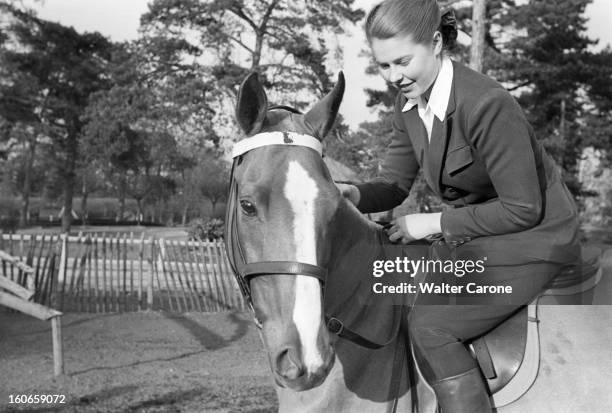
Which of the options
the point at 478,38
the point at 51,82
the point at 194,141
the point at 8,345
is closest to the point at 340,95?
the point at 8,345

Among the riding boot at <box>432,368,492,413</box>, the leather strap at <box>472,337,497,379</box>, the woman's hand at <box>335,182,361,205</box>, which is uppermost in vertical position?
the woman's hand at <box>335,182,361,205</box>

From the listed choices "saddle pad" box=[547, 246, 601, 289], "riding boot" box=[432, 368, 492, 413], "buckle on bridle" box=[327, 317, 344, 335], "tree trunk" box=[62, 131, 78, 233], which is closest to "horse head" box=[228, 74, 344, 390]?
"buckle on bridle" box=[327, 317, 344, 335]

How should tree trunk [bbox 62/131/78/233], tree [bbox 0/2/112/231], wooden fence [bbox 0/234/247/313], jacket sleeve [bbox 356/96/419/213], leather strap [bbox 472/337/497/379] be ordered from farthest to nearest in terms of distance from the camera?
1. tree trunk [bbox 62/131/78/233]
2. tree [bbox 0/2/112/231]
3. wooden fence [bbox 0/234/247/313]
4. jacket sleeve [bbox 356/96/419/213]
5. leather strap [bbox 472/337/497/379]

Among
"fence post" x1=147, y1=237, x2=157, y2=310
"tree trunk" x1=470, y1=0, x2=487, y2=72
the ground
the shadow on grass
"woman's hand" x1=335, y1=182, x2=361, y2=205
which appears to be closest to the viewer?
"woman's hand" x1=335, y1=182, x2=361, y2=205

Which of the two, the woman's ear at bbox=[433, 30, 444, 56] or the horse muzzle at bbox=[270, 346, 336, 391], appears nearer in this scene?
the horse muzzle at bbox=[270, 346, 336, 391]

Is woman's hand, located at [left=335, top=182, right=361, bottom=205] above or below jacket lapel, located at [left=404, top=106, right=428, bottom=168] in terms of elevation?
below

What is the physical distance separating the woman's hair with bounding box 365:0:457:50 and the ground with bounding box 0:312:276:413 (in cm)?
567

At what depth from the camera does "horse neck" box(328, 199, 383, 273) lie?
2.14 metres

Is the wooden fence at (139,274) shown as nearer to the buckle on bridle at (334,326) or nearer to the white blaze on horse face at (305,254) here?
the buckle on bridle at (334,326)

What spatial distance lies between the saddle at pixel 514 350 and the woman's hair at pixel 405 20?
974 millimetres

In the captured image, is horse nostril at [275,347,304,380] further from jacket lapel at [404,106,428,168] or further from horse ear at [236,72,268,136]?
jacket lapel at [404,106,428,168]

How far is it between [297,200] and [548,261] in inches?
34.6

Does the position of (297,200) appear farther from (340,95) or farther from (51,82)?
(51,82)

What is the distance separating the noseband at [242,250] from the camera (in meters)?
1.78
